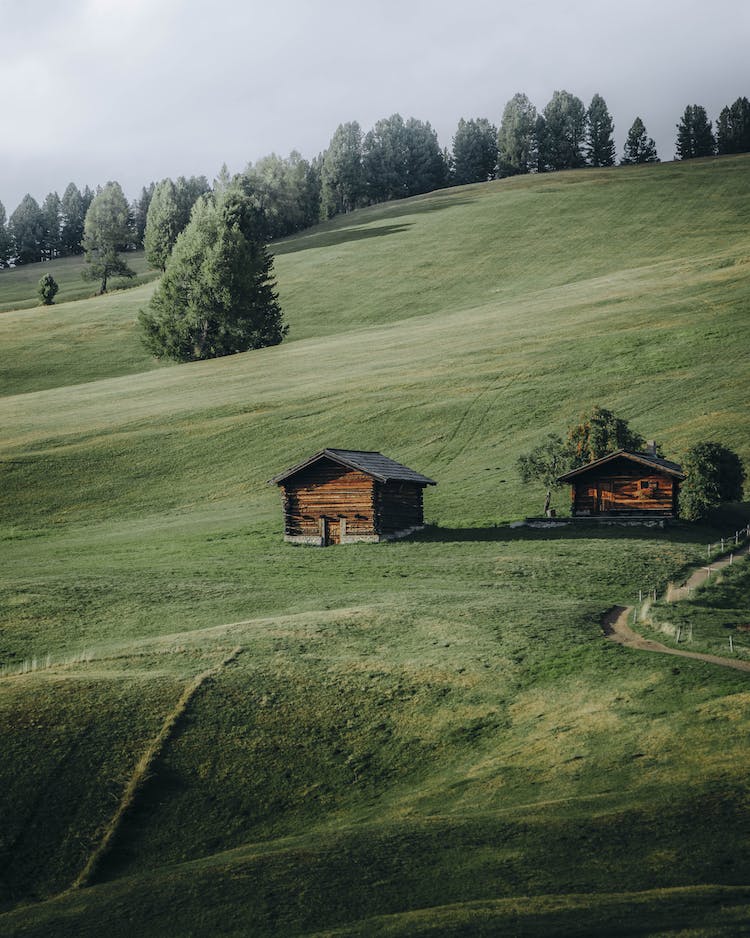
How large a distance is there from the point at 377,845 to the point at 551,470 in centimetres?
4756

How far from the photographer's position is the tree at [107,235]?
160000mm

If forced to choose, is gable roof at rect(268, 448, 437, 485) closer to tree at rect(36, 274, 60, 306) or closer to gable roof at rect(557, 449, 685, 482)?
gable roof at rect(557, 449, 685, 482)

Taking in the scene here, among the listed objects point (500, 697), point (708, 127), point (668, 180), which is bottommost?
point (500, 697)

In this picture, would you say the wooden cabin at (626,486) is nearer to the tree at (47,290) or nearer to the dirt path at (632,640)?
the dirt path at (632,640)

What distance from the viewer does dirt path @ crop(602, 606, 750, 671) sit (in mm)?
30156

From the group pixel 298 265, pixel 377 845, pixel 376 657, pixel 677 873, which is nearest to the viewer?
pixel 677 873

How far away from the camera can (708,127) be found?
632ft

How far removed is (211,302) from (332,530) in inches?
2241

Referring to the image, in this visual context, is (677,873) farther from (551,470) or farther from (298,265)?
(298,265)

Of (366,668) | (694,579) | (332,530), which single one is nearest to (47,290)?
(332,530)

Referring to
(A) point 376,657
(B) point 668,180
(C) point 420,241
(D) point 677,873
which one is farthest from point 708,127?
(D) point 677,873

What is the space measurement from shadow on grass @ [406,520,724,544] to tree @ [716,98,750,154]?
150 metres

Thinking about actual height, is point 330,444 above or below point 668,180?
below

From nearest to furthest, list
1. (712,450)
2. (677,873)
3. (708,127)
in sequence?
(677,873) → (712,450) → (708,127)
